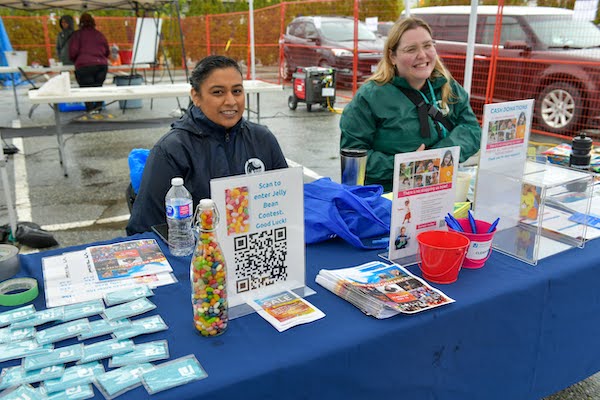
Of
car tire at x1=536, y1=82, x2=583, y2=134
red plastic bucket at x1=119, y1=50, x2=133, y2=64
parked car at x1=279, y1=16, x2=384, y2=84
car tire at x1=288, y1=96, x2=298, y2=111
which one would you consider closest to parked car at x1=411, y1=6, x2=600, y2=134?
car tire at x1=536, y1=82, x2=583, y2=134

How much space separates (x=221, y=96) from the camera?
7.13 ft

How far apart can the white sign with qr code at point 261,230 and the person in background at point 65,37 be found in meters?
9.04

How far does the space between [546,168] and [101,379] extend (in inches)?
63.0

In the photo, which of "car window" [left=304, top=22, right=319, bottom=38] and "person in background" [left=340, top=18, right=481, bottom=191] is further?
"car window" [left=304, top=22, right=319, bottom=38]

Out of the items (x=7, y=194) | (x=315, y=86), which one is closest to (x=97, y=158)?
(x=7, y=194)

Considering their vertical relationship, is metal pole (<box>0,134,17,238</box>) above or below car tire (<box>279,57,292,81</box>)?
below

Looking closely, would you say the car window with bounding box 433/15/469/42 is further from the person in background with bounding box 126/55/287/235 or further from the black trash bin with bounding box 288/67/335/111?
the person in background with bounding box 126/55/287/235

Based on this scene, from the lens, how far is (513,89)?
23.3 ft

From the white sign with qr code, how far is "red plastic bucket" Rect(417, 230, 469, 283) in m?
0.36

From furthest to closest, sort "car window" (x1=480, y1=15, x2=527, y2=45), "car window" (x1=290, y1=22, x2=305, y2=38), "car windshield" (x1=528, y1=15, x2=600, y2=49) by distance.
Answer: "car window" (x1=290, y1=22, x2=305, y2=38) < "car window" (x1=480, y1=15, x2=527, y2=45) < "car windshield" (x1=528, y1=15, x2=600, y2=49)

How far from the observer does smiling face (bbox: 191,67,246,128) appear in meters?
2.18

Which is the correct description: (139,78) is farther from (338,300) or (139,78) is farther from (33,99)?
(338,300)

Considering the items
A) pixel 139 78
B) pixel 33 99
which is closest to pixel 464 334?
pixel 33 99

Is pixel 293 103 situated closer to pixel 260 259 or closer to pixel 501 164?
pixel 501 164
